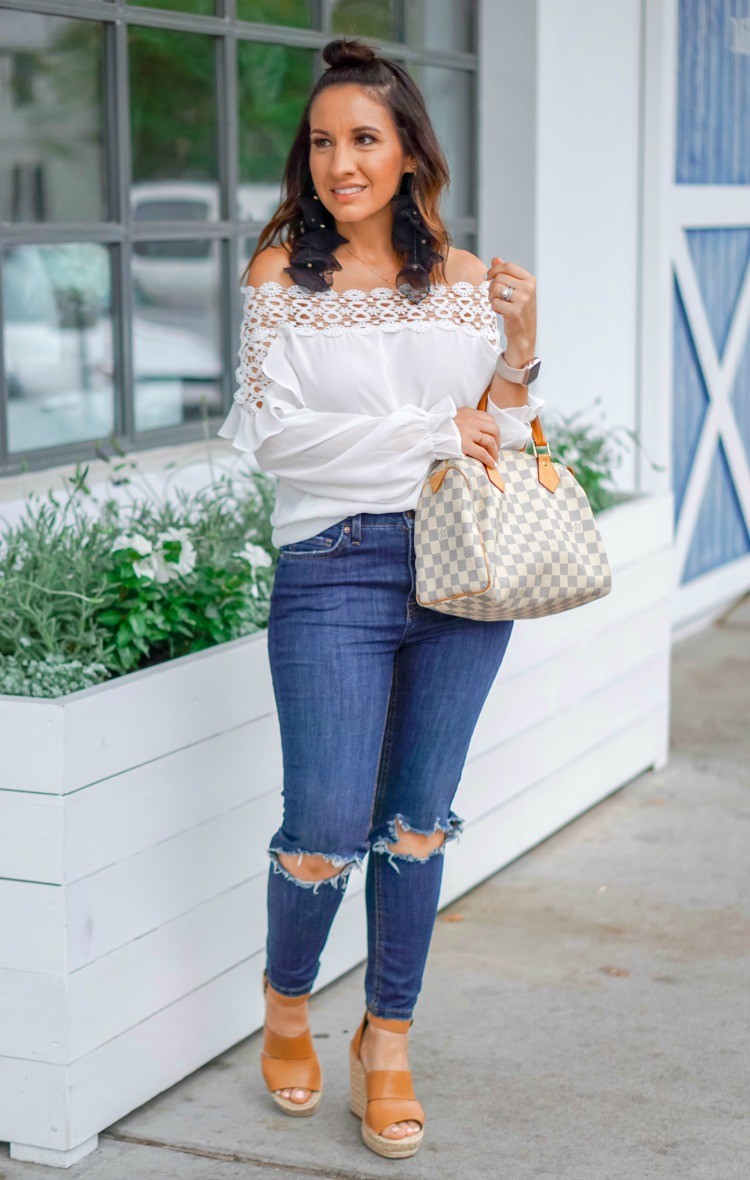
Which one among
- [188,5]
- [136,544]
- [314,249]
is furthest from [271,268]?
[188,5]

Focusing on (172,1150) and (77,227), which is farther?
(77,227)

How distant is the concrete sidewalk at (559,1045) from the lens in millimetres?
2805

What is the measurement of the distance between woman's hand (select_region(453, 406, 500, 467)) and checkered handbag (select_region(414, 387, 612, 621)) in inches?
0.7

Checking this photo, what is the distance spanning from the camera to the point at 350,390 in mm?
2580

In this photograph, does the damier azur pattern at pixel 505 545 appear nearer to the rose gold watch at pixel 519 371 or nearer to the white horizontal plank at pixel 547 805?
the rose gold watch at pixel 519 371

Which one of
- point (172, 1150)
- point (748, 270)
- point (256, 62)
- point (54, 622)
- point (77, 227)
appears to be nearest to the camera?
point (172, 1150)

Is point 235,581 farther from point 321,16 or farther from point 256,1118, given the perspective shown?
point 321,16

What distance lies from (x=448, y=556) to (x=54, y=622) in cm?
91

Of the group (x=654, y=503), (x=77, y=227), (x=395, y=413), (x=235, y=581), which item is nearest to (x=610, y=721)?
(x=654, y=503)

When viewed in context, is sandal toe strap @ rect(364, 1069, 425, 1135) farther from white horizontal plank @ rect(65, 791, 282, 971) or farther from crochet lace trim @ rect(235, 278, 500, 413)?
crochet lace trim @ rect(235, 278, 500, 413)

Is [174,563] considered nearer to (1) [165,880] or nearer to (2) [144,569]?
(2) [144,569]

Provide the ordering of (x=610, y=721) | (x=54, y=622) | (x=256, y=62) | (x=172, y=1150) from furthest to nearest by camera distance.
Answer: (x=256, y=62), (x=610, y=721), (x=54, y=622), (x=172, y=1150)

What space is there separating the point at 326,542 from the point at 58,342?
2342 mm

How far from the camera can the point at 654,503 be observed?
491 centimetres
